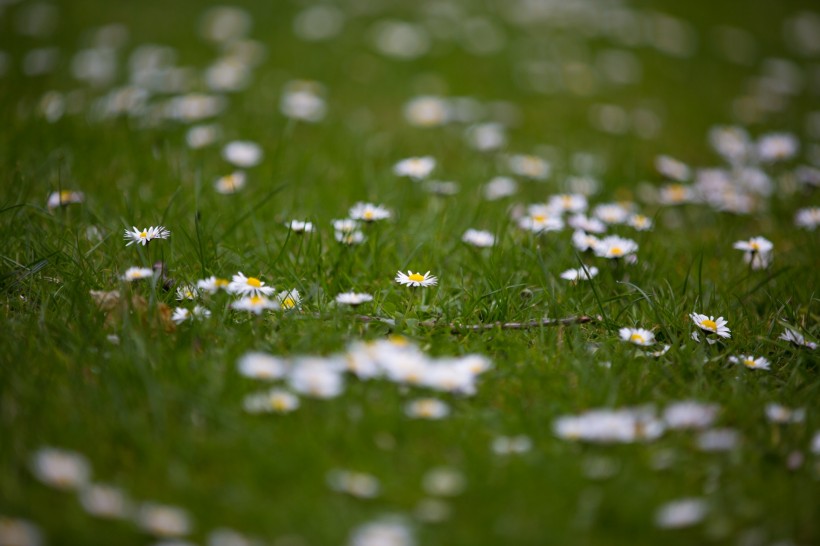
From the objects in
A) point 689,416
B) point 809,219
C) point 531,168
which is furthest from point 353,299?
point 809,219

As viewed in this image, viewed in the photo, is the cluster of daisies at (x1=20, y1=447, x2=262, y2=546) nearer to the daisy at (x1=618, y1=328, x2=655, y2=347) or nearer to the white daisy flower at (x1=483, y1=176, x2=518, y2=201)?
the daisy at (x1=618, y1=328, x2=655, y2=347)

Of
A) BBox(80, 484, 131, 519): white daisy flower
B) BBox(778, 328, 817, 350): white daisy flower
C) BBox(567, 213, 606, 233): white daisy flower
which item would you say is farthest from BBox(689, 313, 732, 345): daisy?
BBox(80, 484, 131, 519): white daisy flower

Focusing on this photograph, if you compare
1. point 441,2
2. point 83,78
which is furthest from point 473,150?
point 441,2

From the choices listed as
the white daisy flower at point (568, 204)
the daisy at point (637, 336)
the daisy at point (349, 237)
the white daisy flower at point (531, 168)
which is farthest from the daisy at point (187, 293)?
the white daisy flower at point (531, 168)

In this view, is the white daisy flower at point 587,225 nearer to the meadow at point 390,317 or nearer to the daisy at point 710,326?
the meadow at point 390,317

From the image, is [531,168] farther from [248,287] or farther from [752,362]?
[248,287]

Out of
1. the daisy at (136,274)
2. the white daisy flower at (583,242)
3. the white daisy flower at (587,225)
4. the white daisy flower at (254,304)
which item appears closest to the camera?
the white daisy flower at (254,304)
